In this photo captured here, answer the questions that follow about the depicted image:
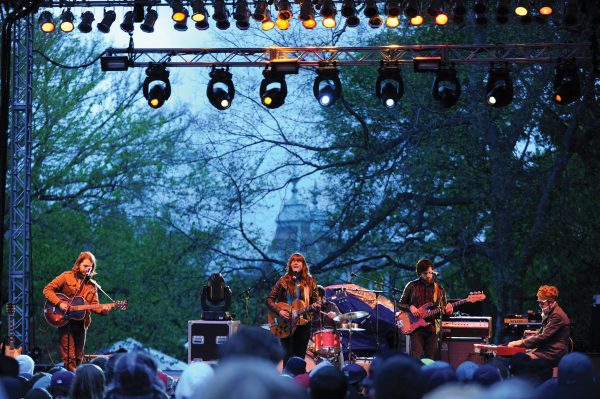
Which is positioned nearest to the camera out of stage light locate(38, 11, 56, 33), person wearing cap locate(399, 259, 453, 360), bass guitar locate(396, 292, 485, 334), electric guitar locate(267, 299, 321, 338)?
electric guitar locate(267, 299, 321, 338)

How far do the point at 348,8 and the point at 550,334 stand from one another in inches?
209

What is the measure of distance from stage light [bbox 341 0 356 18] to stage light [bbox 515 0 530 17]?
229 centimetres

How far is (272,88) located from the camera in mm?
14805

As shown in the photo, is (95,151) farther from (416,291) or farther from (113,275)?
(416,291)

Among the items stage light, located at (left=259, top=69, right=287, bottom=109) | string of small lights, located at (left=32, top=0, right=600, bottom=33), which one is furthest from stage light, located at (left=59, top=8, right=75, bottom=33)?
stage light, located at (left=259, top=69, right=287, bottom=109)

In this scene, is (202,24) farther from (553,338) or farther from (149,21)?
(553,338)

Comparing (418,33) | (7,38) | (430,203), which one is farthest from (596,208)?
(7,38)

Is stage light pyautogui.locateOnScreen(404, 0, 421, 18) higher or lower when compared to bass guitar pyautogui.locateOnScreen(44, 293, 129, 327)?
higher

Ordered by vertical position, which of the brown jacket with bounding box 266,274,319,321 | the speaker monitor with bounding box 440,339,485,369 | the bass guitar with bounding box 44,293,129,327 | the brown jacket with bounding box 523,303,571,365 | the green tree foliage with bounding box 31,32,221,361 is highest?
the green tree foliage with bounding box 31,32,221,361

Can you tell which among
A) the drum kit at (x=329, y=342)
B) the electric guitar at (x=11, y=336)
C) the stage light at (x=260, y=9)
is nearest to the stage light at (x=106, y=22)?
the stage light at (x=260, y=9)

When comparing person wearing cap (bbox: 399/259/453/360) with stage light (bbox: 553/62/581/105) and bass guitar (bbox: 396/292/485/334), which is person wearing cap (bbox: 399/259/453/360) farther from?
stage light (bbox: 553/62/581/105)

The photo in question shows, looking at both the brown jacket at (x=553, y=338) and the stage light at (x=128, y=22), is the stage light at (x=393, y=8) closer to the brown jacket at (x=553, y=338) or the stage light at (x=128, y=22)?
the stage light at (x=128, y=22)

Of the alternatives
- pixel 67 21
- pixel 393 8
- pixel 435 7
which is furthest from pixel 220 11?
pixel 435 7

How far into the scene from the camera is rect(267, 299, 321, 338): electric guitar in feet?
44.3
